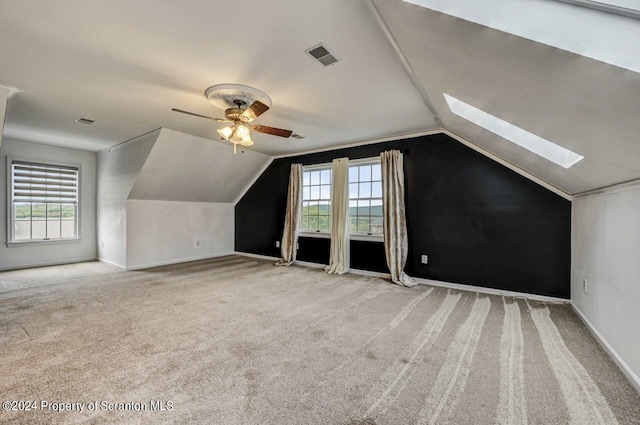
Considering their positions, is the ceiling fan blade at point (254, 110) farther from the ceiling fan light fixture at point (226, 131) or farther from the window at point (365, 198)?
the window at point (365, 198)

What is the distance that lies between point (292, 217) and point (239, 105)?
291cm

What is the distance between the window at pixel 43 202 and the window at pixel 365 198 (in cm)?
585

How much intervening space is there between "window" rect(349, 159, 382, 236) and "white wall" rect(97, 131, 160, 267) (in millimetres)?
3480

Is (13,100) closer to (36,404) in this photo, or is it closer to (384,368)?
Answer: (36,404)

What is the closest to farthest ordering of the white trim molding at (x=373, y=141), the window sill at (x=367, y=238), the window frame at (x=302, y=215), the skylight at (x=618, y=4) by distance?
the skylight at (x=618, y=4), the white trim molding at (x=373, y=141), the window sill at (x=367, y=238), the window frame at (x=302, y=215)

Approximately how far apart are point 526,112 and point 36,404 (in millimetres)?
3606

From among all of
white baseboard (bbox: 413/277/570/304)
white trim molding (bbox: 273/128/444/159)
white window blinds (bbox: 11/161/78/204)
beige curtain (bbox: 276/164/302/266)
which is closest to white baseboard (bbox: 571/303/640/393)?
white baseboard (bbox: 413/277/570/304)

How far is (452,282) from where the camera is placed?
394 cm

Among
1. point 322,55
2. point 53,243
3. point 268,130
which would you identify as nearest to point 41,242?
point 53,243

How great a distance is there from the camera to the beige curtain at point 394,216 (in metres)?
4.18

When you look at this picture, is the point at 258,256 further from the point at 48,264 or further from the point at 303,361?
the point at 303,361

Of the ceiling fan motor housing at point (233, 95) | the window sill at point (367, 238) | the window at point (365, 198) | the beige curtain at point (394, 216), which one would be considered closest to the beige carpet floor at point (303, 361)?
the beige curtain at point (394, 216)

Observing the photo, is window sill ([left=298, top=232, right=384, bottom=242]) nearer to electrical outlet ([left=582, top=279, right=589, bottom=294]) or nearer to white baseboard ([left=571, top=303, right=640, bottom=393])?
electrical outlet ([left=582, top=279, right=589, bottom=294])

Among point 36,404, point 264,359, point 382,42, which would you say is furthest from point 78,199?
point 382,42
